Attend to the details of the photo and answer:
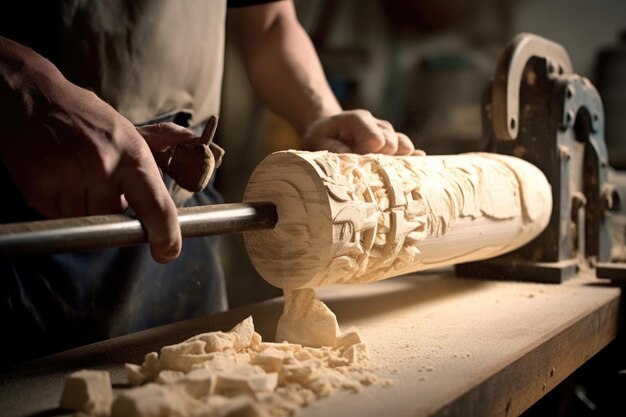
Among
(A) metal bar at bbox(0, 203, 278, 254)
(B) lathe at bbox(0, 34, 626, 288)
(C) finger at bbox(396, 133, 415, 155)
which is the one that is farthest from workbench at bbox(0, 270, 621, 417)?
(C) finger at bbox(396, 133, 415, 155)

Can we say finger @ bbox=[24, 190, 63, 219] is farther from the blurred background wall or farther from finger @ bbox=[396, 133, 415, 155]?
the blurred background wall

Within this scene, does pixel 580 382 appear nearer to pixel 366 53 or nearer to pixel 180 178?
pixel 180 178

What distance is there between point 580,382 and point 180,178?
1610 millimetres

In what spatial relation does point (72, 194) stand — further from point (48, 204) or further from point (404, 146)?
point (404, 146)

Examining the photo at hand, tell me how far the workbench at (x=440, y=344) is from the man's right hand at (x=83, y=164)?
28cm

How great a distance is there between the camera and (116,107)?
1698 mm

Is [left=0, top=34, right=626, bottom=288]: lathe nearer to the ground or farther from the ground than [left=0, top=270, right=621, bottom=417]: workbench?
farther from the ground

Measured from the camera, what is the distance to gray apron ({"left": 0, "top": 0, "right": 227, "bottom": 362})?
5.26 ft

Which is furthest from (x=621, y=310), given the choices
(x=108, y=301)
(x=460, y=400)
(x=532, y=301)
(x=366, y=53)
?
(x=366, y=53)

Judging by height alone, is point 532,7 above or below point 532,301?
above

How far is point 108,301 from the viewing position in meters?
1.81

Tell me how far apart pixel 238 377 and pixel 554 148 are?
4.85 ft

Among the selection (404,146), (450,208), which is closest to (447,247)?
(450,208)

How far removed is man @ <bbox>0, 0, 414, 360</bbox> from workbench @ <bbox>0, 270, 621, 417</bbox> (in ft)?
0.96
